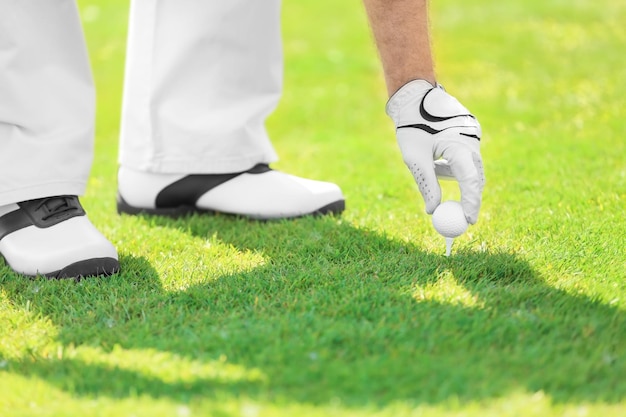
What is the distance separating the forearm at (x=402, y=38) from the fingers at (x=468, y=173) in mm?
274

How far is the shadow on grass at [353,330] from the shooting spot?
1844 millimetres

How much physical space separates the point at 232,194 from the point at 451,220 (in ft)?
3.65

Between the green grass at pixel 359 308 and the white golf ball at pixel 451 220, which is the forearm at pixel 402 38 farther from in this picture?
the green grass at pixel 359 308

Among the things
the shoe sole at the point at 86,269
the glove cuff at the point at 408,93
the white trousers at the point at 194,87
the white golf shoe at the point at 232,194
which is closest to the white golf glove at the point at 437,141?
the glove cuff at the point at 408,93

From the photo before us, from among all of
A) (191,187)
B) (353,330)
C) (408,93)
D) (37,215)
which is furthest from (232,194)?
(353,330)

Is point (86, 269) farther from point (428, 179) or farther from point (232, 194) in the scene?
point (428, 179)

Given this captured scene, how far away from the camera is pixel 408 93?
2.63 metres

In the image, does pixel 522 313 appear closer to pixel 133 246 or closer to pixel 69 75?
pixel 133 246

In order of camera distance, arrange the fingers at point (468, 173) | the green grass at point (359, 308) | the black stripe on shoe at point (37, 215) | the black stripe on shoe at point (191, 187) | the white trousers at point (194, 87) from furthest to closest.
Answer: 1. the black stripe on shoe at point (191, 187)
2. the white trousers at point (194, 87)
3. the black stripe on shoe at point (37, 215)
4. the fingers at point (468, 173)
5. the green grass at point (359, 308)

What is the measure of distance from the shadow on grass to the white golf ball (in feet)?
0.35

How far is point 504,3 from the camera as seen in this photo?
10.7 m

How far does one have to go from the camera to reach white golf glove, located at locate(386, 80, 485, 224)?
8.37 ft

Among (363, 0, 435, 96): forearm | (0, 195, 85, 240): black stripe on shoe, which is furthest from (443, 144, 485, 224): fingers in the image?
(0, 195, 85, 240): black stripe on shoe

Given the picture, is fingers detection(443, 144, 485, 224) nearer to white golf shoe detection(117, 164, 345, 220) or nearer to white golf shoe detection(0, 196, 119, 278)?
white golf shoe detection(117, 164, 345, 220)
